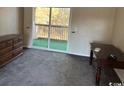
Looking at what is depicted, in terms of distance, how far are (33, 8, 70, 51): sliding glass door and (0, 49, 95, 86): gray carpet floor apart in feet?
3.70

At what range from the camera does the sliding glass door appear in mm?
6477

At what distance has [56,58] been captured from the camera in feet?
18.4

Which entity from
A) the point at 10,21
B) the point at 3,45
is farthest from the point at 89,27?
the point at 3,45

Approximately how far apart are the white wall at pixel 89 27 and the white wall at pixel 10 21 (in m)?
2.16

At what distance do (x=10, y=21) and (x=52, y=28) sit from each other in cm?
175

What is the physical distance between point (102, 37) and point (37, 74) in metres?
2.91

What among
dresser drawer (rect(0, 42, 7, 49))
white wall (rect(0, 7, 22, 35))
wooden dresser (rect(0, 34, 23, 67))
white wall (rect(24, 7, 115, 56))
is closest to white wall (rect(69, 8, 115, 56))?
white wall (rect(24, 7, 115, 56))

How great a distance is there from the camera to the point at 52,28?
671 centimetres

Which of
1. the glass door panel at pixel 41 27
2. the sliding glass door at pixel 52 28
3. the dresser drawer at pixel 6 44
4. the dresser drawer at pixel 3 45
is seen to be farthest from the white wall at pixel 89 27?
the dresser drawer at pixel 3 45

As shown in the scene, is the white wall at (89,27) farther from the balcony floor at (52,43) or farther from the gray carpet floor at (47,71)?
the balcony floor at (52,43)

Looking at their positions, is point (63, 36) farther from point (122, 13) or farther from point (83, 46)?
point (122, 13)

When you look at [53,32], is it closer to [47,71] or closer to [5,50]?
[5,50]
